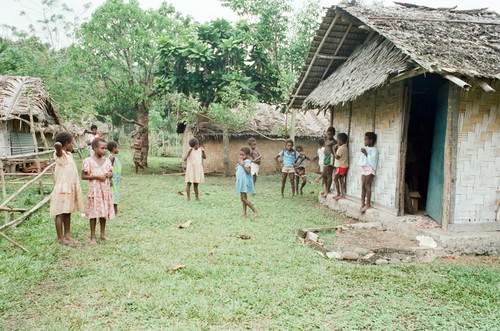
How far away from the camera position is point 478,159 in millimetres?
5855

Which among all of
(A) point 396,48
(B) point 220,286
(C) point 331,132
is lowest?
(B) point 220,286

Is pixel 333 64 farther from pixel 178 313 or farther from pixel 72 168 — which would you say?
pixel 178 313

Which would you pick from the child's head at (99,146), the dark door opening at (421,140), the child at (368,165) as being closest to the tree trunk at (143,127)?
the child's head at (99,146)

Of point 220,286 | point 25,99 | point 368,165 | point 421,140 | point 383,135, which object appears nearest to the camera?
point 220,286

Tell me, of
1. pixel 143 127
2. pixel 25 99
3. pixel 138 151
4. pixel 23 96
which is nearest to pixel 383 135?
pixel 23 96

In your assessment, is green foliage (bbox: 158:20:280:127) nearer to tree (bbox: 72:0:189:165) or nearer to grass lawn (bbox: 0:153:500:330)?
tree (bbox: 72:0:189:165)

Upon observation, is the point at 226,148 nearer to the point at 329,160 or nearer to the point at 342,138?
the point at 329,160

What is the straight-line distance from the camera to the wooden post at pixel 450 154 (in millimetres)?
5723

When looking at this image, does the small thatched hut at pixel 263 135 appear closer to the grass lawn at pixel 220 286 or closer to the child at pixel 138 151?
the child at pixel 138 151

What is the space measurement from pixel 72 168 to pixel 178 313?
3.19 metres

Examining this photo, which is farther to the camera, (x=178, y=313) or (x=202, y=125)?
(x=202, y=125)

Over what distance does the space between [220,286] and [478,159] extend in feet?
14.3

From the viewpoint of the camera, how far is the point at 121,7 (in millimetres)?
14906

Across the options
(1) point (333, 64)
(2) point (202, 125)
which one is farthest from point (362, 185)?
(2) point (202, 125)
